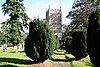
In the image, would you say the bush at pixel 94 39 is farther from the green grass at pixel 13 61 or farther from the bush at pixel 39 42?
the green grass at pixel 13 61

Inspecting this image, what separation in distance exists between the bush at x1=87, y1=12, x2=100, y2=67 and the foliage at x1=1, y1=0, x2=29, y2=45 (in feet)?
107

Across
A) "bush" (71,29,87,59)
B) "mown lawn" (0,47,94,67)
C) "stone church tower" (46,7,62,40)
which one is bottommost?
"mown lawn" (0,47,94,67)

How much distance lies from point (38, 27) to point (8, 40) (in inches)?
1038

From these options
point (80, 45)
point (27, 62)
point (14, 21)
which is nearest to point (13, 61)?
point (27, 62)

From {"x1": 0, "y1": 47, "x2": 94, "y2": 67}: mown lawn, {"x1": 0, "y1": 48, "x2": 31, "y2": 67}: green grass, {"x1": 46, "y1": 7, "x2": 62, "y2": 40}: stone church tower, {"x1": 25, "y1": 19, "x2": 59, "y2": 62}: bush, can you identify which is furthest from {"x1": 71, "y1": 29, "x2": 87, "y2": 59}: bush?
{"x1": 46, "y1": 7, "x2": 62, "y2": 40}: stone church tower

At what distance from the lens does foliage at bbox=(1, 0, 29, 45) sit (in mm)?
50625

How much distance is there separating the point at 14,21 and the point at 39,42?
27.1 meters

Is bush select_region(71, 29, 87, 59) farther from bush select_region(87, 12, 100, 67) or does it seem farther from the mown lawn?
bush select_region(87, 12, 100, 67)

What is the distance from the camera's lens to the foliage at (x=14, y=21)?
50625 millimetres

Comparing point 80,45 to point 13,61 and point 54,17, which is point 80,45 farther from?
point 54,17

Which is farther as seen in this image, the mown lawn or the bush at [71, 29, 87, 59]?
the bush at [71, 29, 87, 59]

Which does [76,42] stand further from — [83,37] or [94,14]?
[94,14]

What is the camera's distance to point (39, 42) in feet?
81.7

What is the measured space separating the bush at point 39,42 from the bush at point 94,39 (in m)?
6.53
